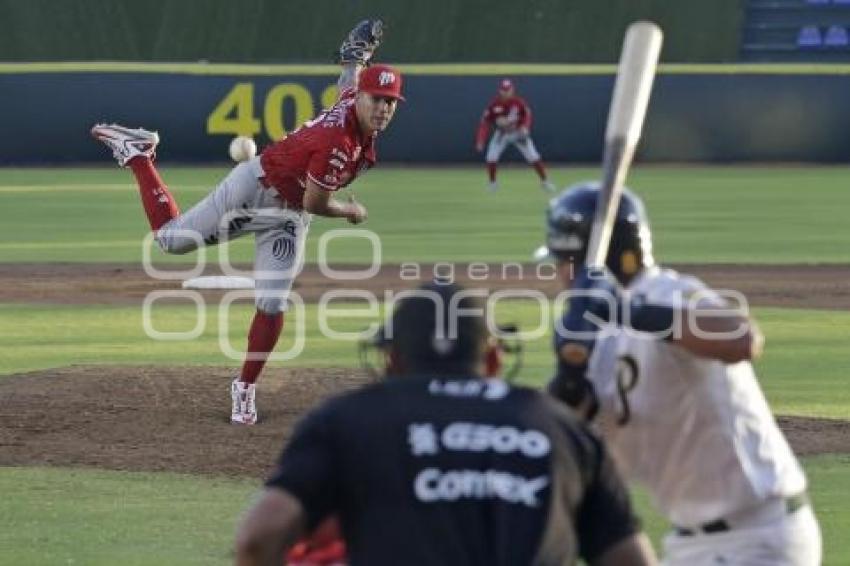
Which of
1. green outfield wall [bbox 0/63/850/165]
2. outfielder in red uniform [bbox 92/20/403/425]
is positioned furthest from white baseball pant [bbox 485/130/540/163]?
outfielder in red uniform [bbox 92/20/403/425]

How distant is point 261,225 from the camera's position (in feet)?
37.4

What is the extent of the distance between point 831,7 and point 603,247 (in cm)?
4169

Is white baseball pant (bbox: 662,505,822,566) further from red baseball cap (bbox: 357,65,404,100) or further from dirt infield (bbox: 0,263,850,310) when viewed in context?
dirt infield (bbox: 0,263,850,310)

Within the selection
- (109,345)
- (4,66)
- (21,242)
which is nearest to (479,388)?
(109,345)

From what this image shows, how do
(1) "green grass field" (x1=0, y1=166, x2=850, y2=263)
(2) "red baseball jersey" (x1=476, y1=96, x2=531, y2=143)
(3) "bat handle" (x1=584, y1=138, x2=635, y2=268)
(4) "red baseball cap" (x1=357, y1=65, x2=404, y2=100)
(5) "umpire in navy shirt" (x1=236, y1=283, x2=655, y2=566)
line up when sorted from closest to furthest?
(5) "umpire in navy shirt" (x1=236, y1=283, x2=655, y2=566), (3) "bat handle" (x1=584, y1=138, x2=635, y2=268), (4) "red baseball cap" (x1=357, y1=65, x2=404, y2=100), (1) "green grass field" (x1=0, y1=166, x2=850, y2=263), (2) "red baseball jersey" (x1=476, y1=96, x2=531, y2=143)

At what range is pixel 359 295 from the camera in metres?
18.5

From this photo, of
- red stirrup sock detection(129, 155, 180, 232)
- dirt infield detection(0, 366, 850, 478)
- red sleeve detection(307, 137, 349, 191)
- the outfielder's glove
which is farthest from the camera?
red stirrup sock detection(129, 155, 180, 232)

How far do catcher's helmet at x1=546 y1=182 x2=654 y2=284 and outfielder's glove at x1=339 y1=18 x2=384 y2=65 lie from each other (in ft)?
21.9

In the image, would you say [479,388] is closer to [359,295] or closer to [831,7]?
→ [359,295]

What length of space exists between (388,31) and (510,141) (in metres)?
10.00

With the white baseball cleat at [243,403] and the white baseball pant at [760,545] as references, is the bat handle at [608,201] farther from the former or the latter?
the white baseball cleat at [243,403]

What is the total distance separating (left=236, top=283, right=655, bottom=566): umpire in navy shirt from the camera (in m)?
3.81

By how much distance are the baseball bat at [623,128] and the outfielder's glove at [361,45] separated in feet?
20.2

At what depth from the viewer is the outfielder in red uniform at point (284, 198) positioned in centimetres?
1110
